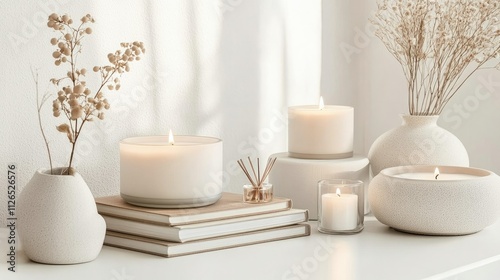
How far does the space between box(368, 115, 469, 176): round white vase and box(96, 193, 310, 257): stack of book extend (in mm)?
307

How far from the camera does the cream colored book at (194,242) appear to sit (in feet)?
4.55

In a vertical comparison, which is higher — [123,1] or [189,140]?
[123,1]

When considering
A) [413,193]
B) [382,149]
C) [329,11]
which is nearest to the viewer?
[413,193]

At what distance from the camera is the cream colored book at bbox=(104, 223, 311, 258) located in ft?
4.55

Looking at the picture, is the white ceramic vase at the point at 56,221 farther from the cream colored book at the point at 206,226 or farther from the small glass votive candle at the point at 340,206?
the small glass votive candle at the point at 340,206

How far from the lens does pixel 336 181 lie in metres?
1.62

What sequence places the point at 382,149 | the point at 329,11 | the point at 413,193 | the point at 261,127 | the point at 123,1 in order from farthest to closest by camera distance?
the point at 329,11 → the point at 261,127 → the point at 382,149 → the point at 123,1 → the point at 413,193

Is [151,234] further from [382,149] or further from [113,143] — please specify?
[382,149]

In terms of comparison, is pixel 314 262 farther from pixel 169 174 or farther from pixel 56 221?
pixel 56 221

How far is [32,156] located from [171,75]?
1.16 feet

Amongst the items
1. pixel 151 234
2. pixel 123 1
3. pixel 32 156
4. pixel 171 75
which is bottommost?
pixel 151 234

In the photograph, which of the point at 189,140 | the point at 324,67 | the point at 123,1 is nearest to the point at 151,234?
the point at 189,140

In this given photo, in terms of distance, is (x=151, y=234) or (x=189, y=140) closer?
(x=151, y=234)

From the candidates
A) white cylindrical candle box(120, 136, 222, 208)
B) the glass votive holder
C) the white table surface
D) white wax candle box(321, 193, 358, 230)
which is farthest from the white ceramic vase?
white wax candle box(321, 193, 358, 230)
